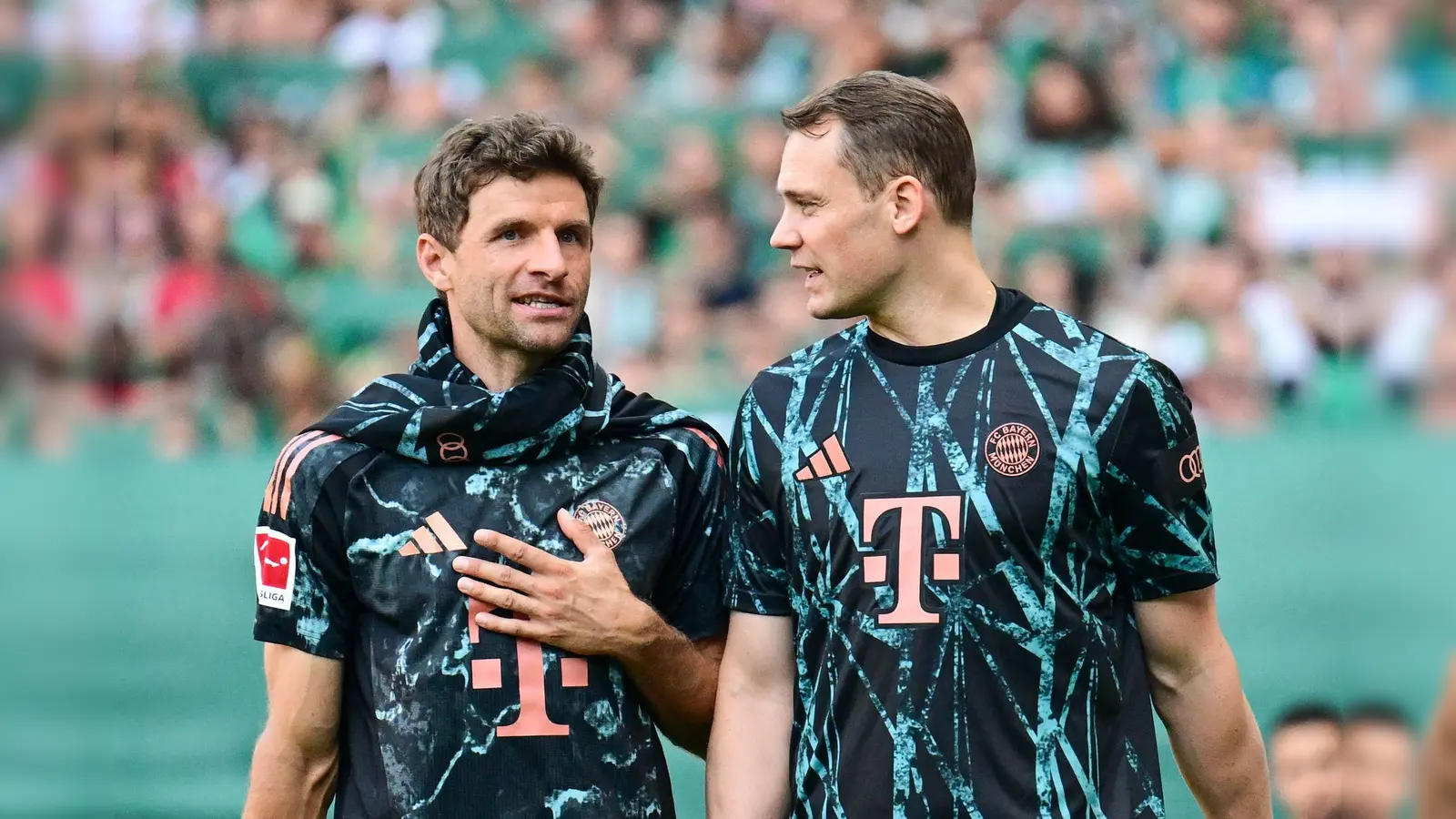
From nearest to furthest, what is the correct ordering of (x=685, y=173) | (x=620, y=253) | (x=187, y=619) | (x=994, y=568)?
(x=994, y=568)
(x=187, y=619)
(x=620, y=253)
(x=685, y=173)

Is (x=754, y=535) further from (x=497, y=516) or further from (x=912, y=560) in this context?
(x=497, y=516)

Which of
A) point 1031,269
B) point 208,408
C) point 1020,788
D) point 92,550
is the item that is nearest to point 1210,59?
point 1031,269

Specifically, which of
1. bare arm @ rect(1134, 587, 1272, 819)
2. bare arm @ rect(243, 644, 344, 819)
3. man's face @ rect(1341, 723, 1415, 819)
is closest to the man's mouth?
bare arm @ rect(243, 644, 344, 819)

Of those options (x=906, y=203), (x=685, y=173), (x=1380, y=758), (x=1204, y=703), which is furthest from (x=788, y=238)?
(x=685, y=173)

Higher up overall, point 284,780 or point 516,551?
point 516,551

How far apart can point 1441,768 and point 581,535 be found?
2.10 m

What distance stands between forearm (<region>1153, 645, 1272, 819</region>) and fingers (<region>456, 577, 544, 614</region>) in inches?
43.4

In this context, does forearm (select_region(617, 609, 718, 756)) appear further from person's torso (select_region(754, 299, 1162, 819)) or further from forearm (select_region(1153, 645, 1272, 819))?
forearm (select_region(1153, 645, 1272, 819))

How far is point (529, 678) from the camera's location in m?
2.95

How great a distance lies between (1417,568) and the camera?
4.64 ft

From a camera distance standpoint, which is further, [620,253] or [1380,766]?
[620,253]

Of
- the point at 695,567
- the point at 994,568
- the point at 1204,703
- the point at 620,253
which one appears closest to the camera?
the point at 994,568

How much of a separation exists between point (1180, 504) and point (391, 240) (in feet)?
22.2

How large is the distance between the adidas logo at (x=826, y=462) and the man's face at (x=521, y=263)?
1.83 feet
